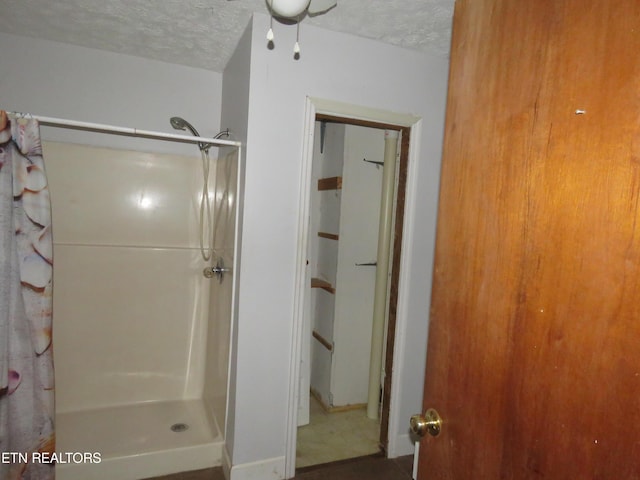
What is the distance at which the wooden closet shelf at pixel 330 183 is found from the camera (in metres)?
2.51

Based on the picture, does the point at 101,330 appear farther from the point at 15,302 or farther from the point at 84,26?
the point at 84,26

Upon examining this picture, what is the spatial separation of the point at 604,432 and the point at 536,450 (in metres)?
0.13

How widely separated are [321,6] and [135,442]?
7.73 feet

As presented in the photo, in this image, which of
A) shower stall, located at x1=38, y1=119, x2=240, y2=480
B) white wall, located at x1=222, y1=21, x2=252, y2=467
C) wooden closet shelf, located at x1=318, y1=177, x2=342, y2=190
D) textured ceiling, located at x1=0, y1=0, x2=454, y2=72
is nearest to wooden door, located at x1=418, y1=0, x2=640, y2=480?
textured ceiling, located at x1=0, y1=0, x2=454, y2=72

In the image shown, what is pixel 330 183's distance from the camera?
8.58 feet

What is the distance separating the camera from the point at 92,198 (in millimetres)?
2170

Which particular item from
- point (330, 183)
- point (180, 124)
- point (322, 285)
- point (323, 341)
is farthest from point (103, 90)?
point (323, 341)

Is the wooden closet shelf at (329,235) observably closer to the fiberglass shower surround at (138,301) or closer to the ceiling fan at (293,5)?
the fiberglass shower surround at (138,301)

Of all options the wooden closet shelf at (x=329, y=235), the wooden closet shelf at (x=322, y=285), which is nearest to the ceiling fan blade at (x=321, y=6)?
the wooden closet shelf at (x=329, y=235)

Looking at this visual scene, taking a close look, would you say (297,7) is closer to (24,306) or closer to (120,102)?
(120,102)

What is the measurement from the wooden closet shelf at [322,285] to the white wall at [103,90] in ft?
4.17

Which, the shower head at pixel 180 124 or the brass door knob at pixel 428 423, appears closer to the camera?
the brass door knob at pixel 428 423

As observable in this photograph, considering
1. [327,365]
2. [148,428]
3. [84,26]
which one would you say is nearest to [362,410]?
[327,365]

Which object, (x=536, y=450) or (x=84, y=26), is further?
(x=84, y=26)
